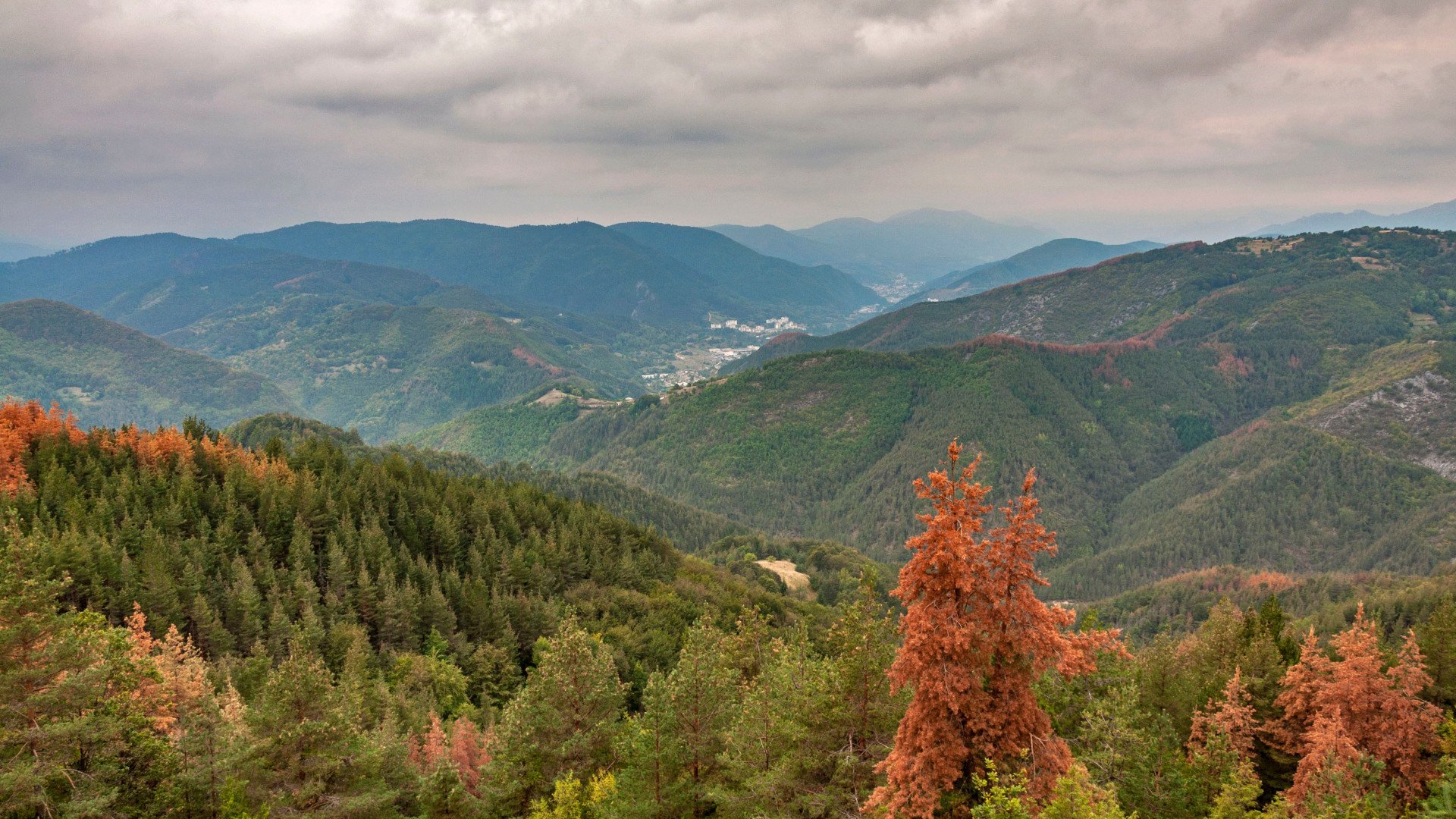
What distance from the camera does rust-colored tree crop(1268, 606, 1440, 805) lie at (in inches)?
1442

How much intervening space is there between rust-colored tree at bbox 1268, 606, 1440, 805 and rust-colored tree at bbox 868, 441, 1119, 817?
72.9ft

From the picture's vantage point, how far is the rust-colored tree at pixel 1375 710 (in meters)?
36.6

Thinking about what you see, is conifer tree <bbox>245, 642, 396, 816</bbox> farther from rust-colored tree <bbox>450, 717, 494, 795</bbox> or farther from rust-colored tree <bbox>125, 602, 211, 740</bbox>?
rust-colored tree <bbox>450, 717, 494, 795</bbox>

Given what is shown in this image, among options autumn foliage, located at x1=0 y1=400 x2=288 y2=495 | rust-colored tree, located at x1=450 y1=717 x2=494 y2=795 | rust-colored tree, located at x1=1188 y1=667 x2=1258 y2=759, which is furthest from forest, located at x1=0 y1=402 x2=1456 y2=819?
autumn foliage, located at x1=0 y1=400 x2=288 y2=495

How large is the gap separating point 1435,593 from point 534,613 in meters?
163

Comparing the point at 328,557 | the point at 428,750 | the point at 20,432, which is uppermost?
the point at 20,432

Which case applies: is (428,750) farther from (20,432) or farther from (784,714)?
(20,432)

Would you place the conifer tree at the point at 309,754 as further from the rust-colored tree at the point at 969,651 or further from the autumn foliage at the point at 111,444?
the autumn foliage at the point at 111,444

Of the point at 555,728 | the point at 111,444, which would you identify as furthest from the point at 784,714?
the point at 111,444

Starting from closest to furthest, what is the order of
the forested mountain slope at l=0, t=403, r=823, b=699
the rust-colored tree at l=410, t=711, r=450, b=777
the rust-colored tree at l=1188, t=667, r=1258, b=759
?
the rust-colored tree at l=1188, t=667, r=1258, b=759, the rust-colored tree at l=410, t=711, r=450, b=777, the forested mountain slope at l=0, t=403, r=823, b=699

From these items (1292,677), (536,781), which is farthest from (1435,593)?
(536,781)

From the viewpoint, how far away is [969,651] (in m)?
23.0

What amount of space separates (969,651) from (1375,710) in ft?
103

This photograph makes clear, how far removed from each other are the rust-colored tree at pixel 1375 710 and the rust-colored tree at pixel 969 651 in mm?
22208
